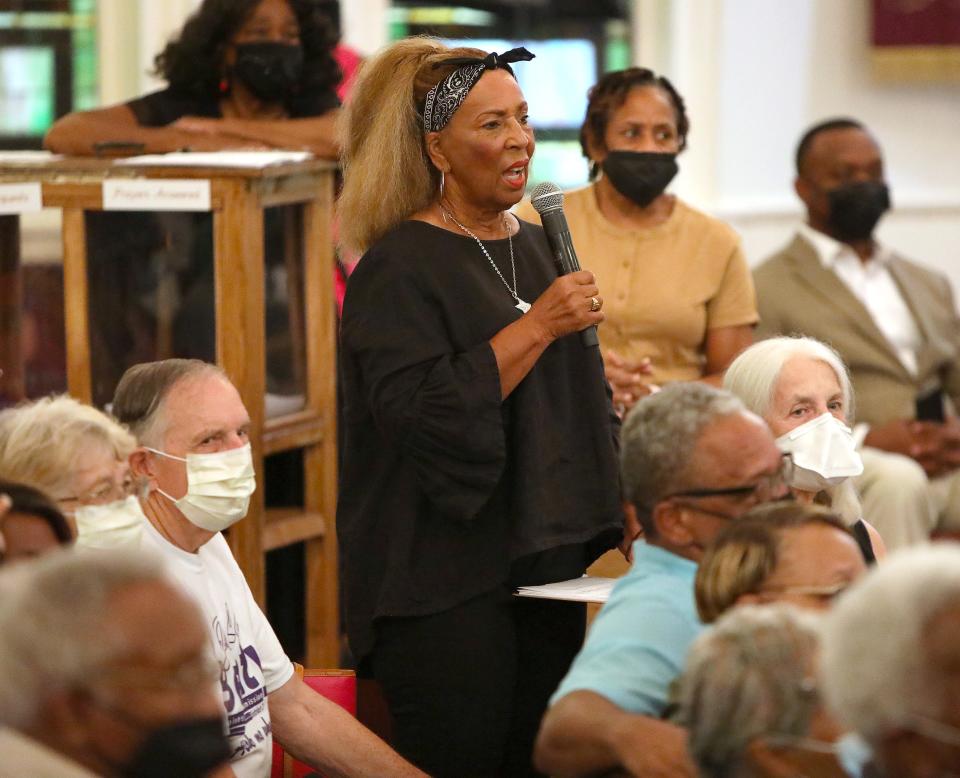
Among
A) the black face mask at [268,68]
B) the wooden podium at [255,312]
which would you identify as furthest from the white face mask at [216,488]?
the black face mask at [268,68]

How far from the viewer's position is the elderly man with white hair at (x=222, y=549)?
2984mm

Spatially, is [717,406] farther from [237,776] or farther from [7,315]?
[7,315]

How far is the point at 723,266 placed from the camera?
14.2 feet

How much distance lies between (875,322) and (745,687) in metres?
3.73

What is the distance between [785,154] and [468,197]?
185 inches

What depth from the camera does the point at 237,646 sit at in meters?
3.01

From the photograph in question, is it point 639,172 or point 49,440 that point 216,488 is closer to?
point 49,440

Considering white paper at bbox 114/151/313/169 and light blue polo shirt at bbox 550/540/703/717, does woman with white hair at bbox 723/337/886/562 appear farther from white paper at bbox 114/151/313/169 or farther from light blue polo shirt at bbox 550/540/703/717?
white paper at bbox 114/151/313/169

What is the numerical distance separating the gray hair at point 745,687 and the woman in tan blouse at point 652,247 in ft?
6.70

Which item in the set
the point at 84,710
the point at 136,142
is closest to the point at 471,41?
the point at 136,142

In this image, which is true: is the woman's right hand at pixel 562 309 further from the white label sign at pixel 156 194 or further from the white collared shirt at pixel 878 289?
the white collared shirt at pixel 878 289

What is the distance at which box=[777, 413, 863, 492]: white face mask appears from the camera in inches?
130

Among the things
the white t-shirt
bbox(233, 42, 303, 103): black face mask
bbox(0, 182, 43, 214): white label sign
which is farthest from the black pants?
bbox(233, 42, 303, 103): black face mask

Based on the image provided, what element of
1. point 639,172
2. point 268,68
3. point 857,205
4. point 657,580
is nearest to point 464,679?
point 657,580
